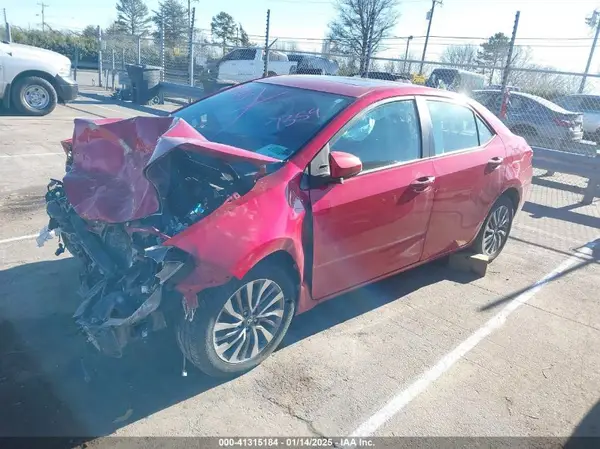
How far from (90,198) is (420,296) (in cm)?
291

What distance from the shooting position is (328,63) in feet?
68.0

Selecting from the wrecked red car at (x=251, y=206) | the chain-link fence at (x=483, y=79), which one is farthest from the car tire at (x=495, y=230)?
the chain-link fence at (x=483, y=79)

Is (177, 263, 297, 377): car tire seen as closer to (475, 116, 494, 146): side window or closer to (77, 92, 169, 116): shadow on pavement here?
(475, 116, 494, 146): side window

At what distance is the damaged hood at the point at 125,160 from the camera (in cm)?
288

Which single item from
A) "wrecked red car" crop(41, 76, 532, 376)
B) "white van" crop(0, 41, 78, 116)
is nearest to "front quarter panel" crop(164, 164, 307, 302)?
"wrecked red car" crop(41, 76, 532, 376)

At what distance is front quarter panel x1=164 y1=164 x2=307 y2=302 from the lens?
274cm

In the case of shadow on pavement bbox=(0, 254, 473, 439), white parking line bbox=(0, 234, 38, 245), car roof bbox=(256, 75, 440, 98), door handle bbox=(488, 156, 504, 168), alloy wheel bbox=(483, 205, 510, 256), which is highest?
car roof bbox=(256, 75, 440, 98)

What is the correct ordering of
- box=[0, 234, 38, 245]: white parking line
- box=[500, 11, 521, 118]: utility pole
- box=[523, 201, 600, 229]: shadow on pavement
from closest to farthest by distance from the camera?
1. box=[0, 234, 38, 245]: white parking line
2. box=[523, 201, 600, 229]: shadow on pavement
3. box=[500, 11, 521, 118]: utility pole

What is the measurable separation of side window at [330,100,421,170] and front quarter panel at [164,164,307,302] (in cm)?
60

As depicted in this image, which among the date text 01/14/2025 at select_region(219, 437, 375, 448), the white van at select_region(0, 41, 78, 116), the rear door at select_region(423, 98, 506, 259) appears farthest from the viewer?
the white van at select_region(0, 41, 78, 116)

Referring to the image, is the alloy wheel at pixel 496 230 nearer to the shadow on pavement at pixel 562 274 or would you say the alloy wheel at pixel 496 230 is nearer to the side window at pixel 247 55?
the shadow on pavement at pixel 562 274

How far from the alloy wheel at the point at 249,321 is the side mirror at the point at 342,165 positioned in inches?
32.0

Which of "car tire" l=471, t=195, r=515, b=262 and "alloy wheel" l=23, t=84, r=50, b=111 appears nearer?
"car tire" l=471, t=195, r=515, b=262

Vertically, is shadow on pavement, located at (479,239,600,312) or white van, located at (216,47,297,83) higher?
white van, located at (216,47,297,83)
